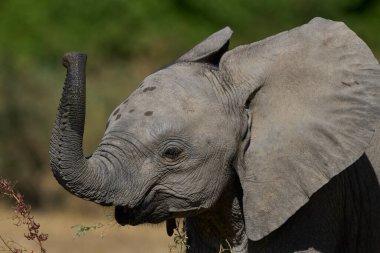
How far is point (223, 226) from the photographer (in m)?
6.60

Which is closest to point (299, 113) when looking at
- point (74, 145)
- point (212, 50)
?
point (212, 50)

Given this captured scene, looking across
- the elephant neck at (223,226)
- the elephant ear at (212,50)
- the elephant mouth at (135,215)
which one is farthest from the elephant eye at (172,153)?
the elephant ear at (212,50)

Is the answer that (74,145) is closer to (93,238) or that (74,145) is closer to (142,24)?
(93,238)

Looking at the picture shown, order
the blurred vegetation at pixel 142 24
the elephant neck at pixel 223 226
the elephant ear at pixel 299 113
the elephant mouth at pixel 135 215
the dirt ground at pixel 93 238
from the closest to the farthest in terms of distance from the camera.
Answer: the elephant mouth at pixel 135 215 < the elephant ear at pixel 299 113 < the elephant neck at pixel 223 226 < the dirt ground at pixel 93 238 < the blurred vegetation at pixel 142 24

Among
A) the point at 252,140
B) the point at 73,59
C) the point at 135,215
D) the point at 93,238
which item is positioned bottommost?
the point at 93,238

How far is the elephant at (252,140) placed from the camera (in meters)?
6.21

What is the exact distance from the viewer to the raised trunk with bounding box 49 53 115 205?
5.91 metres

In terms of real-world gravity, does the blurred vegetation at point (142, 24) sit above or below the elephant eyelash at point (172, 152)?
above

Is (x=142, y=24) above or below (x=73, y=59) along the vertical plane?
above

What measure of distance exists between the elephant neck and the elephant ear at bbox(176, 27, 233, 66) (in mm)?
584

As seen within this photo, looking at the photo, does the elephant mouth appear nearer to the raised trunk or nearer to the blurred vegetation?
the raised trunk

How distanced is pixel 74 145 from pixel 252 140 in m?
0.86

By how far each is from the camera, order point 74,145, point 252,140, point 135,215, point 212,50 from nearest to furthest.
A: 1. point 74,145
2. point 135,215
3. point 252,140
4. point 212,50

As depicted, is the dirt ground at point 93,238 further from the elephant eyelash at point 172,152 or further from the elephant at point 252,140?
the elephant eyelash at point 172,152
